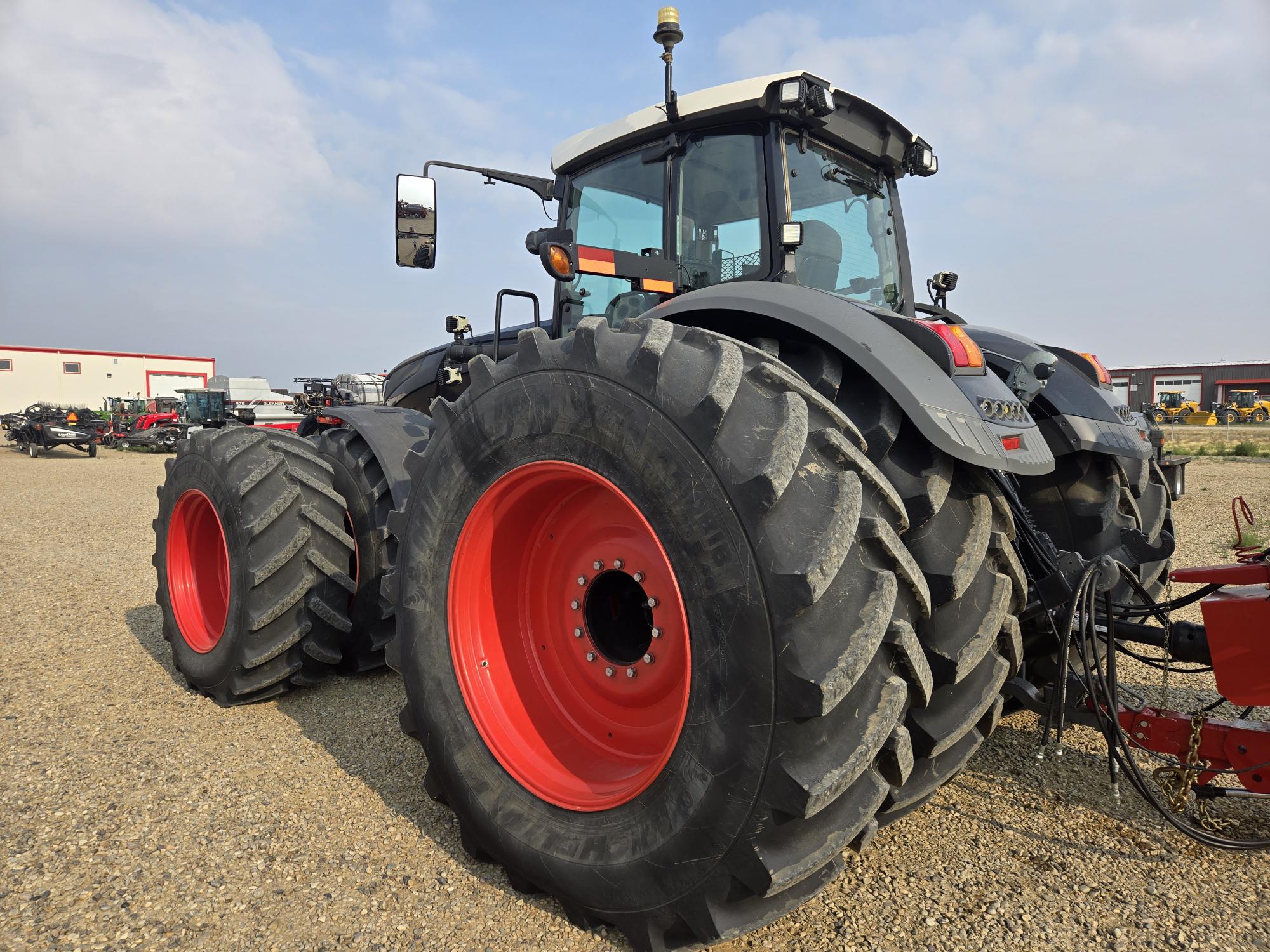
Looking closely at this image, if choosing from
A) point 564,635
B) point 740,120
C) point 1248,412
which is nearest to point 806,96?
point 740,120

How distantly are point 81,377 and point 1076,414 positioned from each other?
53518 mm

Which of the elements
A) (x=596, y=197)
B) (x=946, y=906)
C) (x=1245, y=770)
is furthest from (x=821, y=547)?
(x=596, y=197)

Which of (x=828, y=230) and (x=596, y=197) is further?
(x=596, y=197)

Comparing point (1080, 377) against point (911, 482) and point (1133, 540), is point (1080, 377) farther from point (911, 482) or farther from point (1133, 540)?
point (911, 482)

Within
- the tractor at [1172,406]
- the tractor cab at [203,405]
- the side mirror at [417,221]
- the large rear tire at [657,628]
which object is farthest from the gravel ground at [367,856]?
the tractor at [1172,406]

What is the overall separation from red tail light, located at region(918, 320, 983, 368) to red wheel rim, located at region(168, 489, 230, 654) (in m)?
3.17

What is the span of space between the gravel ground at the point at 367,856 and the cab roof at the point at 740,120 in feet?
7.91

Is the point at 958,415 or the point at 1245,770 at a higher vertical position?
the point at 958,415

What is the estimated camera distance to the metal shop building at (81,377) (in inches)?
1615

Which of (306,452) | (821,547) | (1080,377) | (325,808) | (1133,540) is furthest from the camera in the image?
(306,452)

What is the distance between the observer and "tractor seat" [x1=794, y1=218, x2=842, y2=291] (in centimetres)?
282

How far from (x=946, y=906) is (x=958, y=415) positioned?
1.23 meters

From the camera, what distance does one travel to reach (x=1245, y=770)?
6.16 ft

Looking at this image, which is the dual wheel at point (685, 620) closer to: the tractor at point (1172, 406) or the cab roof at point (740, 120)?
the cab roof at point (740, 120)
